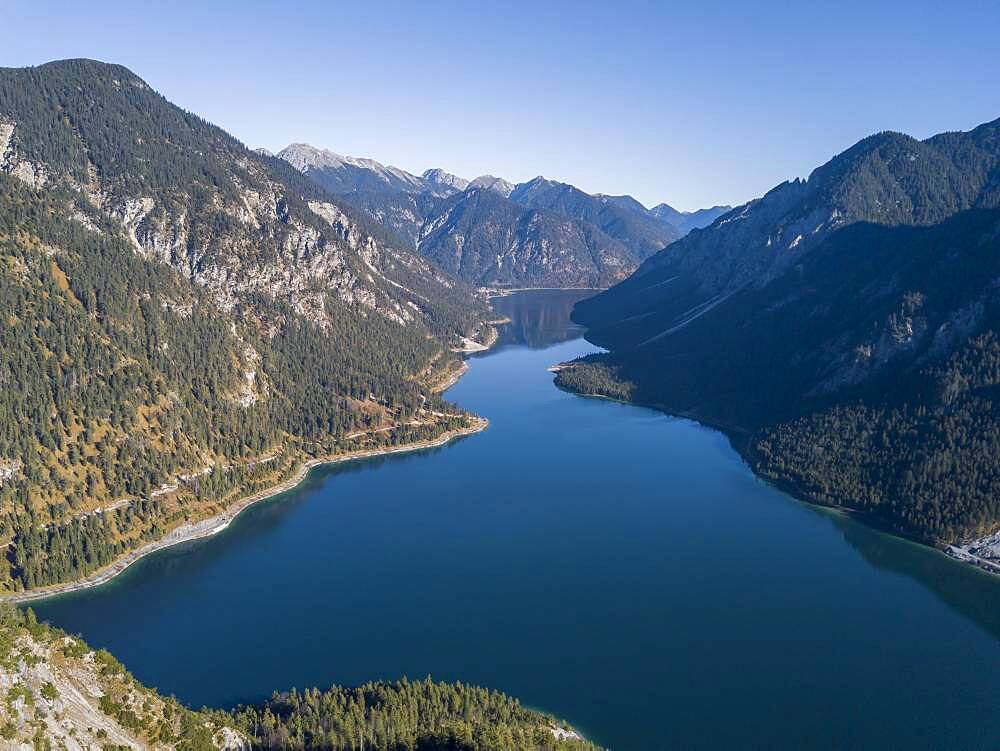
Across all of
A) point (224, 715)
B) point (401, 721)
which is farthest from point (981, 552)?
point (224, 715)

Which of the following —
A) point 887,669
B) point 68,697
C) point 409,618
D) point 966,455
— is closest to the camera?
point 68,697

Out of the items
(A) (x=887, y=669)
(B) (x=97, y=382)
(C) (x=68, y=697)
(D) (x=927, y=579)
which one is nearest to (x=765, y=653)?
(A) (x=887, y=669)

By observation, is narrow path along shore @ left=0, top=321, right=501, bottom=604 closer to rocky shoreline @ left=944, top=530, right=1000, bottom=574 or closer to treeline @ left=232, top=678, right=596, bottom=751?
treeline @ left=232, top=678, right=596, bottom=751

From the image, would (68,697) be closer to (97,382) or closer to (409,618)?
(409,618)

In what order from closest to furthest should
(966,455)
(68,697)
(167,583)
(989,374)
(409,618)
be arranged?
(68,697) < (409,618) < (167,583) < (966,455) < (989,374)

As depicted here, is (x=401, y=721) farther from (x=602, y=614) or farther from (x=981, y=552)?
(x=981, y=552)

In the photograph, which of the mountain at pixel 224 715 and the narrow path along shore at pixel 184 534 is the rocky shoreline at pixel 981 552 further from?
the narrow path along shore at pixel 184 534

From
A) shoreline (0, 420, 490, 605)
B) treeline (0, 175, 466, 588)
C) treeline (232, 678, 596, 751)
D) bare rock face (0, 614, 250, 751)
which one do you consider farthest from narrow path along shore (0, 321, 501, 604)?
bare rock face (0, 614, 250, 751)
